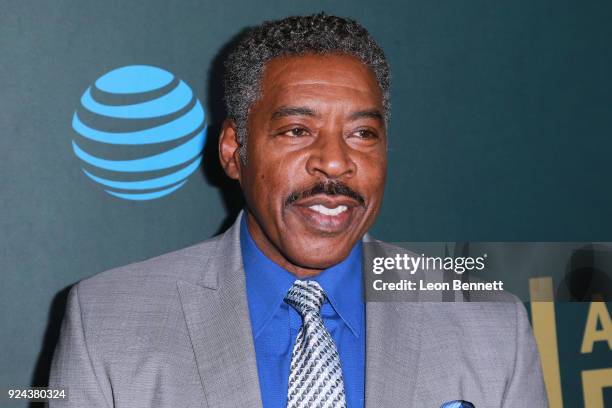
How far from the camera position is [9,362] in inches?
94.9

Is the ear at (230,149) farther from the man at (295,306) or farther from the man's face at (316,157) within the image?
the man's face at (316,157)

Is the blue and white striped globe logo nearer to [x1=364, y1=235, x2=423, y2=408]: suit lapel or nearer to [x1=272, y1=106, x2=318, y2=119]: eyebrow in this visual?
[x1=272, y1=106, x2=318, y2=119]: eyebrow

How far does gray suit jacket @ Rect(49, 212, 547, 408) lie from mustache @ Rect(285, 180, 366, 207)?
0.28m

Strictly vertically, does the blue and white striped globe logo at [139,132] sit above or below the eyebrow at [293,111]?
above

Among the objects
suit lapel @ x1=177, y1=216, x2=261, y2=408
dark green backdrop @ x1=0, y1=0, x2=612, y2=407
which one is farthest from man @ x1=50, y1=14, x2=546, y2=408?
dark green backdrop @ x1=0, y1=0, x2=612, y2=407

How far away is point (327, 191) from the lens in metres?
2.00

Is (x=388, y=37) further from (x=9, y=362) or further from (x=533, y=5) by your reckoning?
(x=9, y=362)

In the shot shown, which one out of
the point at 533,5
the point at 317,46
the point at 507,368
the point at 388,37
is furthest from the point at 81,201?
the point at 533,5

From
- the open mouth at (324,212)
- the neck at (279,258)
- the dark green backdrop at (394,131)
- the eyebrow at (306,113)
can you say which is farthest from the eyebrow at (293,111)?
the dark green backdrop at (394,131)

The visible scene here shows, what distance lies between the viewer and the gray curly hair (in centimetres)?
213

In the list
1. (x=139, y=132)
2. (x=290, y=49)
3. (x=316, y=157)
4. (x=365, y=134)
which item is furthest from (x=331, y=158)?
(x=139, y=132)

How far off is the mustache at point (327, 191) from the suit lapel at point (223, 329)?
0.27 meters

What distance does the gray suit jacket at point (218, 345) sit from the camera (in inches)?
78.7

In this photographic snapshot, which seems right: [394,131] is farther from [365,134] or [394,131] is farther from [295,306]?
[295,306]
